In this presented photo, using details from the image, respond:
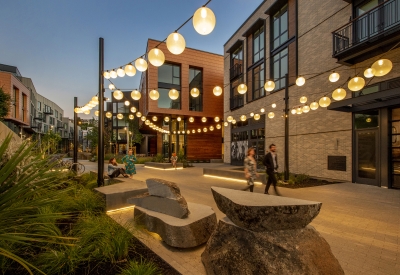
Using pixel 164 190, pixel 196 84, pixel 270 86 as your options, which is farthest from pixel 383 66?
pixel 196 84

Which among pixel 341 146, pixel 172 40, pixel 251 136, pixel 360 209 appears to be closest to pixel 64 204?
pixel 172 40

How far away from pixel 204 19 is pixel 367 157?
1041 centimetres

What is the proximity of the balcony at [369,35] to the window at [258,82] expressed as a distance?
7314mm

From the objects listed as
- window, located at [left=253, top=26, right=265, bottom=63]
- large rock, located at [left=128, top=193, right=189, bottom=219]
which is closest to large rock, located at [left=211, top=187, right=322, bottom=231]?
large rock, located at [left=128, top=193, right=189, bottom=219]

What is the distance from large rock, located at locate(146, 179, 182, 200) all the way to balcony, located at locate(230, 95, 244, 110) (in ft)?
57.5

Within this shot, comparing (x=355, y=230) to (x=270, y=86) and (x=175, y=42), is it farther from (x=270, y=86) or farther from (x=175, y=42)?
(x=270, y=86)

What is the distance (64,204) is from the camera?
185 inches

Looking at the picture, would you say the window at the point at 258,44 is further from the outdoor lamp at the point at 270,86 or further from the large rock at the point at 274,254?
the large rock at the point at 274,254

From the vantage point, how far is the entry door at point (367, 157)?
9.81m

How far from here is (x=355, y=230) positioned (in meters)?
4.71

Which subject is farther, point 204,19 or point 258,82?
point 258,82

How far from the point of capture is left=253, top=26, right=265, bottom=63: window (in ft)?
60.2

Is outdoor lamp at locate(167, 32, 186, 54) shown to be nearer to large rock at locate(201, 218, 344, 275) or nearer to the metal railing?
large rock at locate(201, 218, 344, 275)

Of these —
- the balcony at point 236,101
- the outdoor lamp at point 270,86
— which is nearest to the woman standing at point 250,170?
the outdoor lamp at point 270,86
